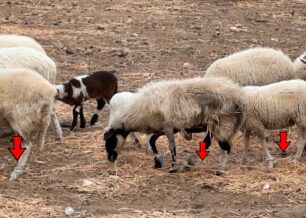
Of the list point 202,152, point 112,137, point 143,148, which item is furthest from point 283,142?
point 112,137

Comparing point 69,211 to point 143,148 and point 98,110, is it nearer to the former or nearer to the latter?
point 143,148

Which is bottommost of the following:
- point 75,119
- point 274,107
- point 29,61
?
point 75,119

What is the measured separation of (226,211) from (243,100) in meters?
1.77

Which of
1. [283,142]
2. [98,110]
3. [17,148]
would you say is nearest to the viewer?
[17,148]

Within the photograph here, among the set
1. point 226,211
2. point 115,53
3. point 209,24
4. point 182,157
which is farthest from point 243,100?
point 209,24

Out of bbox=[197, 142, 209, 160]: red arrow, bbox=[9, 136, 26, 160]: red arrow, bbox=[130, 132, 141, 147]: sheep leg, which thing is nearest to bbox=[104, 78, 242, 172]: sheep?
bbox=[197, 142, 209, 160]: red arrow

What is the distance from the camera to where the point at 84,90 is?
988cm

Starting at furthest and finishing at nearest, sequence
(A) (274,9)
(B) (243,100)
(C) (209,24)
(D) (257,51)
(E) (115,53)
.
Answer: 1. (A) (274,9)
2. (C) (209,24)
3. (E) (115,53)
4. (D) (257,51)
5. (B) (243,100)

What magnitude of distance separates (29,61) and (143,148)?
199cm

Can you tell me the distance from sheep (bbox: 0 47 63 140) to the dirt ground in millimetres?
915

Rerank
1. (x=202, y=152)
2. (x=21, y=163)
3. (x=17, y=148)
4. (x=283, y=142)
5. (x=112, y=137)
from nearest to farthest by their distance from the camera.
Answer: (x=21, y=163), (x=17, y=148), (x=112, y=137), (x=202, y=152), (x=283, y=142)

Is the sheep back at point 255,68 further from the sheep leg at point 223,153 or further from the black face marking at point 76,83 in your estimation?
the black face marking at point 76,83

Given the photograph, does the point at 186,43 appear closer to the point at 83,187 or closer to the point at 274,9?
the point at 274,9

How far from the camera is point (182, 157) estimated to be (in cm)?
885
